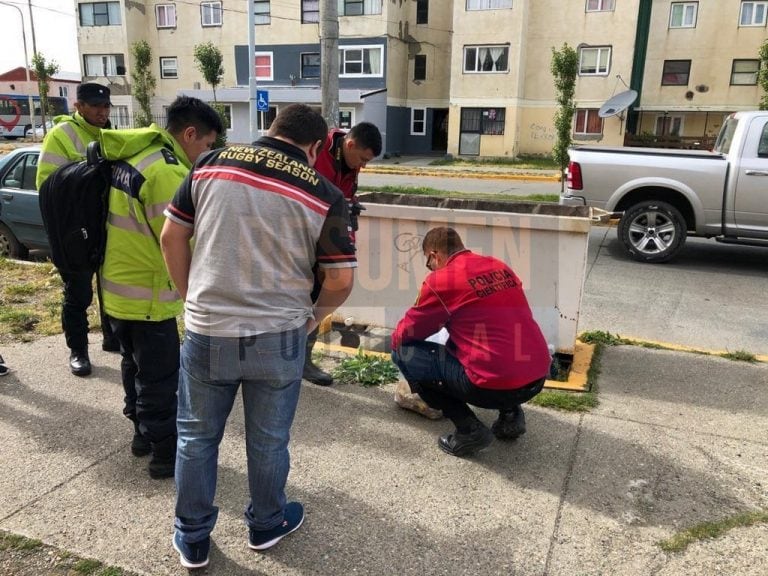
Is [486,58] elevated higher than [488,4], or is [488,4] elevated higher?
[488,4]

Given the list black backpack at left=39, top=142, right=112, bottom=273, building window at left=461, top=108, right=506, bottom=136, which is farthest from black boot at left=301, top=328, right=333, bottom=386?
building window at left=461, top=108, right=506, bottom=136

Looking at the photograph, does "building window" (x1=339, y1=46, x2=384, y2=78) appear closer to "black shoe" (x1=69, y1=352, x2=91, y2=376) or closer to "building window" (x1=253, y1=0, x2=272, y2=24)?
"building window" (x1=253, y1=0, x2=272, y2=24)

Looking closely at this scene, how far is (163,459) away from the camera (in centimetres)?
330

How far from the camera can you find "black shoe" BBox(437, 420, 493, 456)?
350cm

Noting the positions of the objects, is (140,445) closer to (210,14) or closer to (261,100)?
(261,100)

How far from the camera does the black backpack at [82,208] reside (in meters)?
3.10

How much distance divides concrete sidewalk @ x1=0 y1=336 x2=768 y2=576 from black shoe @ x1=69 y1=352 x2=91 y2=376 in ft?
0.20

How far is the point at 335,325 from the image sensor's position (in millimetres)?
5715

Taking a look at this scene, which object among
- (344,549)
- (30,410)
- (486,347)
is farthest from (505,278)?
(30,410)

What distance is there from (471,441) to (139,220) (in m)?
2.01

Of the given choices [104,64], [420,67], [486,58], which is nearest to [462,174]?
[486,58]

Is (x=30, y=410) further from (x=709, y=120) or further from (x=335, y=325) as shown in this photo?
(x=709, y=120)

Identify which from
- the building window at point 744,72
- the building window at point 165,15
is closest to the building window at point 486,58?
the building window at point 744,72

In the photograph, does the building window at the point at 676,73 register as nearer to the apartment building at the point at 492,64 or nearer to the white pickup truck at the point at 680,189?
the apartment building at the point at 492,64
